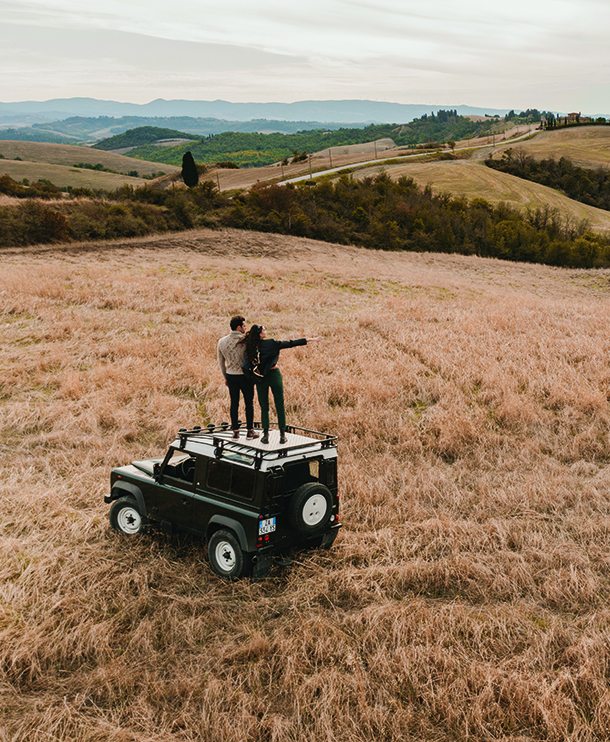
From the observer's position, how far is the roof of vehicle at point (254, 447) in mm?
6340

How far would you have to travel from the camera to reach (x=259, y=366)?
309 inches

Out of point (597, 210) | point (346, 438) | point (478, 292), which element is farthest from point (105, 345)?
point (597, 210)

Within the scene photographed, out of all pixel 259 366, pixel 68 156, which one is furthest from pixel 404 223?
pixel 68 156

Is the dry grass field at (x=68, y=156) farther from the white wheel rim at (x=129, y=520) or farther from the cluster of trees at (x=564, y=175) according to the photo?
the white wheel rim at (x=129, y=520)

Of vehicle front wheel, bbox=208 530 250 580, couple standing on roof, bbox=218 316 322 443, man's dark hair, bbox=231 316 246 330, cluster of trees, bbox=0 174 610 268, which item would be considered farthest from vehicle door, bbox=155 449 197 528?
cluster of trees, bbox=0 174 610 268

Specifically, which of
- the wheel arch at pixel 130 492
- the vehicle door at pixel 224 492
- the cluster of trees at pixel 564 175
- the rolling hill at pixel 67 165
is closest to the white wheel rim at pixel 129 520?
the wheel arch at pixel 130 492

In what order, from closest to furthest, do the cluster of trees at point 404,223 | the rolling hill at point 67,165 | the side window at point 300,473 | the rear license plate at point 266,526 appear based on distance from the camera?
the rear license plate at point 266,526 < the side window at point 300,473 < the cluster of trees at point 404,223 < the rolling hill at point 67,165

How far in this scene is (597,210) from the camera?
99.8 metres

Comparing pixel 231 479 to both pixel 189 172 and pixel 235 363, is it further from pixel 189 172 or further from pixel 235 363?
pixel 189 172

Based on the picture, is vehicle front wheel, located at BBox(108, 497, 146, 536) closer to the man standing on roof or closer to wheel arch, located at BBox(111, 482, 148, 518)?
wheel arch, located at BBox(111, 482, 148, 518)

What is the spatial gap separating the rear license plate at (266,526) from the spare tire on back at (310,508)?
233mm

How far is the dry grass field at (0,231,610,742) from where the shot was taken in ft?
15.4

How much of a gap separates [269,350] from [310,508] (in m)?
2.38

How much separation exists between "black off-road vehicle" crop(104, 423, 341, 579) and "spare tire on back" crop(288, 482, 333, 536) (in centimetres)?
1
